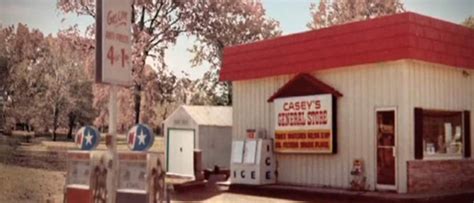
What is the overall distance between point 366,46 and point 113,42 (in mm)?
2781

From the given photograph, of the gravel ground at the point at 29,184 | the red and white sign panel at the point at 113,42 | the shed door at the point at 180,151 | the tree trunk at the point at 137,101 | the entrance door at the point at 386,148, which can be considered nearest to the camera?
the red and white sign panel at the point at 113,42

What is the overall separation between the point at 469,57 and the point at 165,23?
136 inches

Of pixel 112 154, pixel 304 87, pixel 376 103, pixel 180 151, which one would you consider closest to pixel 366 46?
pixel 376 103

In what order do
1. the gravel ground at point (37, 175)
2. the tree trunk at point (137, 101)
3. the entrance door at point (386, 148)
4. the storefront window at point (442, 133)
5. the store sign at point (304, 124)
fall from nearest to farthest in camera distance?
the gravel ground at point (37, 175) < the entrance door at point (386, 148) < the storefront window at point (442, 133) < the store sign at point (304, 124) < the tree trunk at point (137, 101)

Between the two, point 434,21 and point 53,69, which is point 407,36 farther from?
point 53,69

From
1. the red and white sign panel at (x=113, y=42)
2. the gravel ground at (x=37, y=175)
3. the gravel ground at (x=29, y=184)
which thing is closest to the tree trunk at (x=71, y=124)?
the gravel ground at (x=37, y=175)

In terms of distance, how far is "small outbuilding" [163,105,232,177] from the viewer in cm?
930

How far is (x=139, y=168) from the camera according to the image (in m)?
4.32

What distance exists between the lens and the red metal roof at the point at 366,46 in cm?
586

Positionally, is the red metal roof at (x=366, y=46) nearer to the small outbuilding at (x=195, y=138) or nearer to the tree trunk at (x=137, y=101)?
the tree trunk at (x=137, y=101)

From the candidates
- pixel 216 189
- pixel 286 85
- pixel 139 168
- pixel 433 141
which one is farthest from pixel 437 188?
pixel 139 168

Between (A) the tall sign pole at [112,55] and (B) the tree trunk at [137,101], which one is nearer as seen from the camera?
(A) the tall sign pole at [112,55]

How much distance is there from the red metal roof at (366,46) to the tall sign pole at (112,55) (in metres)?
2.60

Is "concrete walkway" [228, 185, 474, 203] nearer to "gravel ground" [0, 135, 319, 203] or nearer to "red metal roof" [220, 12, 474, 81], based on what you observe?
"gravel ground" [0, 135, 319, 203]
